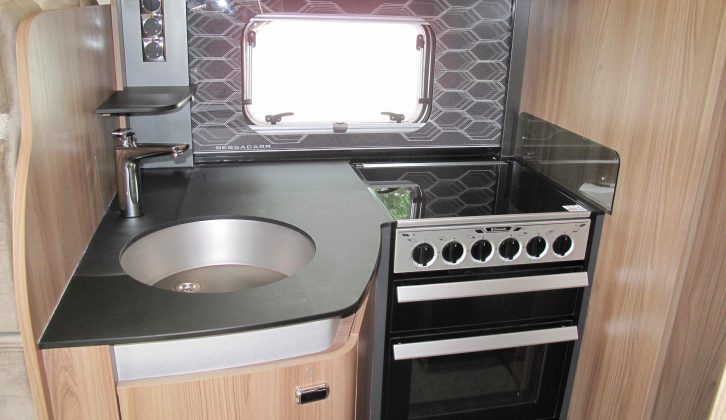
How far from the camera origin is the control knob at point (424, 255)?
4.94 ft

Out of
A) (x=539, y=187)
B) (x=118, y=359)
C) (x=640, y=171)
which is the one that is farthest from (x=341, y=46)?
(x=118, y=359)

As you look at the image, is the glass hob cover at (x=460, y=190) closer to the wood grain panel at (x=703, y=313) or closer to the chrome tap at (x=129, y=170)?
the wood grain panel at (x=703, y=313)

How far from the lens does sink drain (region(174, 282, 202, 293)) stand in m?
1.47

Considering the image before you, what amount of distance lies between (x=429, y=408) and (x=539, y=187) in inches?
28.3

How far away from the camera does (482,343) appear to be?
1.59m

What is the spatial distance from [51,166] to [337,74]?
1092 millimetres

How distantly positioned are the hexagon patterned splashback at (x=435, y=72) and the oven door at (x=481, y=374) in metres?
0.72

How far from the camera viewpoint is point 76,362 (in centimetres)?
101

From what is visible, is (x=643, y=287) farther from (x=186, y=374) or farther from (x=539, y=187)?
(x=186, y=374)

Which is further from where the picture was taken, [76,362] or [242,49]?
[242,49]

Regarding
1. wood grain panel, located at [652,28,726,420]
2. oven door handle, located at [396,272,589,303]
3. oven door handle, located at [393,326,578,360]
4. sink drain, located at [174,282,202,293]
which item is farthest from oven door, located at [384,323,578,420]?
sink drain, located at [174,282,202,293]

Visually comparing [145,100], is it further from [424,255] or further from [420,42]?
[420,42]

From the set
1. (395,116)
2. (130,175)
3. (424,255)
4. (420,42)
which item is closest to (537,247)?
(424,255)

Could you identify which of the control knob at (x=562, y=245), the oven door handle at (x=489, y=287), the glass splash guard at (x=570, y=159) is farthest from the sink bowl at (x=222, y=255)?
the glass splash guard at (x=570, y=159)
